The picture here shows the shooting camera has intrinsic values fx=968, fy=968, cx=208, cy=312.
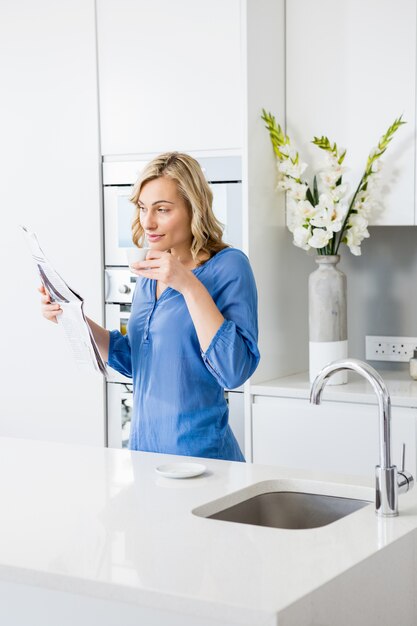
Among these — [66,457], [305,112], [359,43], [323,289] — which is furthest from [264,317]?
[66,457]

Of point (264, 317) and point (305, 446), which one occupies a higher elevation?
point (264, 317)

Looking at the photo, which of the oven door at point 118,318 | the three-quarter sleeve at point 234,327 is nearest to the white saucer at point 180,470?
the three-quarter sleeve at point 234,327

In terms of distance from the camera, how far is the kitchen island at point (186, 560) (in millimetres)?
1376

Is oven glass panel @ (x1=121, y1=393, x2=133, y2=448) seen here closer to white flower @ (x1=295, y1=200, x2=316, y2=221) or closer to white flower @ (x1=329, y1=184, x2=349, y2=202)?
white flower @ (x1=295, y1=200, x2=316, y2=221)

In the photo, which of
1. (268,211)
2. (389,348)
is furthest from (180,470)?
(389,348)

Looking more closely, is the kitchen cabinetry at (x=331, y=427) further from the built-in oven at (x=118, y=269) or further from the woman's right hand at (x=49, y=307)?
the woman's right hand at (x=49, y=307)

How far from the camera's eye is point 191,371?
2.40m

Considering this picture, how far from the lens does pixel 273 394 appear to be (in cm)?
323

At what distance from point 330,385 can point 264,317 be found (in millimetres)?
333

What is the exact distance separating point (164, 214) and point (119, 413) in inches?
49.8

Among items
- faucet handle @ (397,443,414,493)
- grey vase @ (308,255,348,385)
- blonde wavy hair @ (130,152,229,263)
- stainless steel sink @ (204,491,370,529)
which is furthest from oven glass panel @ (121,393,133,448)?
faucet handle @ (397,443,414,493)

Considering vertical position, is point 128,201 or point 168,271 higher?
point 128,201

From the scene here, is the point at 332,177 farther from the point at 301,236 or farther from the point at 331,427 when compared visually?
the point at 331,427

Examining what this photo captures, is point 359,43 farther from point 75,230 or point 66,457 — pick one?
point 66,457
